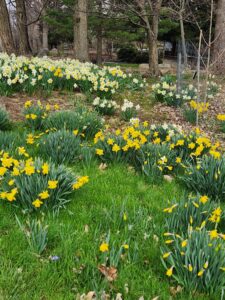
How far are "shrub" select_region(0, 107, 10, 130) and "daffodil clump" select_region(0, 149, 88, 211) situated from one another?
1.74 m

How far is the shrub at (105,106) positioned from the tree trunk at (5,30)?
174 inches

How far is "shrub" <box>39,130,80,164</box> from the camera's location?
390 centimetres

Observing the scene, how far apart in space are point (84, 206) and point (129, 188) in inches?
23.2

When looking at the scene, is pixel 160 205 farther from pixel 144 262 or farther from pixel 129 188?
pixel 144 262

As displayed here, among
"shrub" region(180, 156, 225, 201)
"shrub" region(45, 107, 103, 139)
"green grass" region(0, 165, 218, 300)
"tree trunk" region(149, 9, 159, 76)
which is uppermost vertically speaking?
"tree trunk" region(149, 9, 159, 76)

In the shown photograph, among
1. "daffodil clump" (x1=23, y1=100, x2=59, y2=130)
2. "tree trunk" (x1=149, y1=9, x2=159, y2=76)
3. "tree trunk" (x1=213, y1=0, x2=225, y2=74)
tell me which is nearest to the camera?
"daffodil clump" (x1=23, y1=100, x2=59, y2=130)

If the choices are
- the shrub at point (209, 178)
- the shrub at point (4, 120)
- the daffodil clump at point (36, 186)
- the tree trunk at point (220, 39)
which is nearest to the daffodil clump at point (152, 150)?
the shrub at point (209, 178)

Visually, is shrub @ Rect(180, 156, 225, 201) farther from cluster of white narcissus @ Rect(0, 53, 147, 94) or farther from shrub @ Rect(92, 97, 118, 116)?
cluster of white narcissus @ Rect(0, 53, 147, 94)

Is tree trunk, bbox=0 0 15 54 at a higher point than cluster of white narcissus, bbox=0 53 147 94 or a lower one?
higher

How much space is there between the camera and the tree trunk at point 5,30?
8.88 metres

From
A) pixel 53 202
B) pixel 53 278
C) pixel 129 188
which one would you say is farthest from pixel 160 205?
pixel 53 278

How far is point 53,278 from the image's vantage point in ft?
7.31

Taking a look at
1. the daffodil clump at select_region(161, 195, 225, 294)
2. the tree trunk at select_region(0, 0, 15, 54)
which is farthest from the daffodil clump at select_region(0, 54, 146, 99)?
the daffodil clump at select_region(161, 195, 225, 294)

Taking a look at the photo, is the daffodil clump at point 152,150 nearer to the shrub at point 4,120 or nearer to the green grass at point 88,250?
the green grass at point 88,250
